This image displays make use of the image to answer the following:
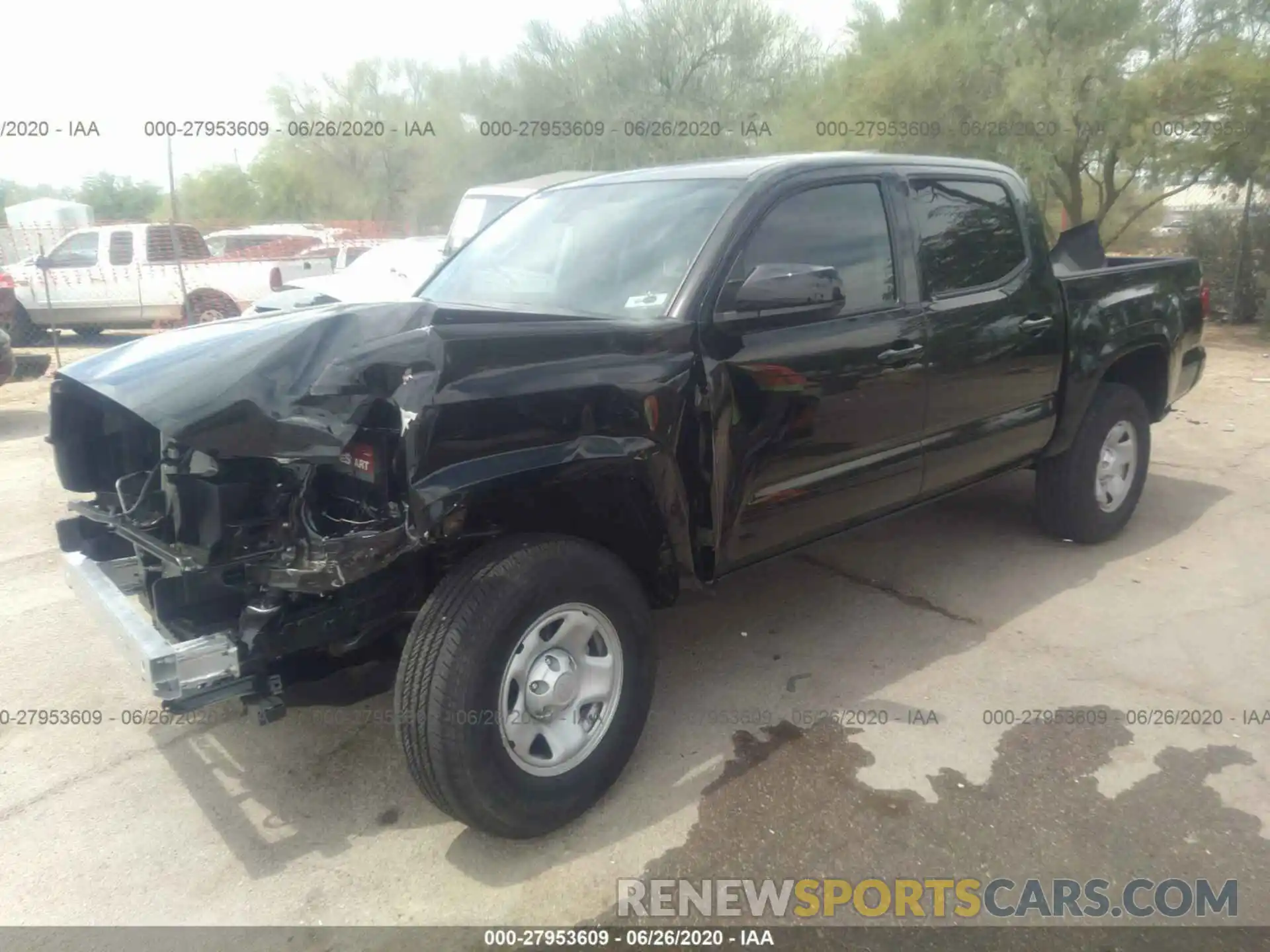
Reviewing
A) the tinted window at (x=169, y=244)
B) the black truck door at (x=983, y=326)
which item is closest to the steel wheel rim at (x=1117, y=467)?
the black truck door at (x=983, y=326)

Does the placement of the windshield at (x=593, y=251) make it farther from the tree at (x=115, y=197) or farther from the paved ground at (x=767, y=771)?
the tree at (x=115, y=197)

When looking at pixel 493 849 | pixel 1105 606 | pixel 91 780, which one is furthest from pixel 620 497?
pixel 1105 606

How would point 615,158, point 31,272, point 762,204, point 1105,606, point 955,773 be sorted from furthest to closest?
point 615,158 → point 31,272 → point 1105,606 → point 762,204 → point 955,773

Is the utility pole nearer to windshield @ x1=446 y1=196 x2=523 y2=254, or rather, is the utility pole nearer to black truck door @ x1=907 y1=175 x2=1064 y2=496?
windshield @ x1=446 y1=196 x2=523 y2=254

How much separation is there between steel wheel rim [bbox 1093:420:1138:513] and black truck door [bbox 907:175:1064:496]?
60 cm

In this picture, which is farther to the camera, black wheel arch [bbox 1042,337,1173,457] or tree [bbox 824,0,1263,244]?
tree [bbox 824,0,1263,244]

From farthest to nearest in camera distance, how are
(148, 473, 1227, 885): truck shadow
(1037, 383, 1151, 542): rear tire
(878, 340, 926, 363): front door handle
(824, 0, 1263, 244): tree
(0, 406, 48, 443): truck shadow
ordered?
(824, 0, 1263, 244): tree, (0, 406, 48, 443): truck shadow, (1037, 383, 1151, 542): rear tire, (878, 340, 926, 363): front door handle, (148, 473, 1227, 885): truck shadow

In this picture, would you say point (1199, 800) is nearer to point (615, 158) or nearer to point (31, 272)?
point (31, 272)

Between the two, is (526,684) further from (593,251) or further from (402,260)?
(402,260)

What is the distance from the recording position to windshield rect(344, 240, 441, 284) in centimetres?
963

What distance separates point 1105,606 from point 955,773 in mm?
1725

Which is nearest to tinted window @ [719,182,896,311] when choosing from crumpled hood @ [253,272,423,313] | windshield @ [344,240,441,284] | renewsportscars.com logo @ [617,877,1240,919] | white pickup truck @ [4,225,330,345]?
renewsportscars.com logo @ [617,877,1240,919]

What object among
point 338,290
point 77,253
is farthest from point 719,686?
point 77,253

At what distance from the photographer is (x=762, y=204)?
3473 millimetres
